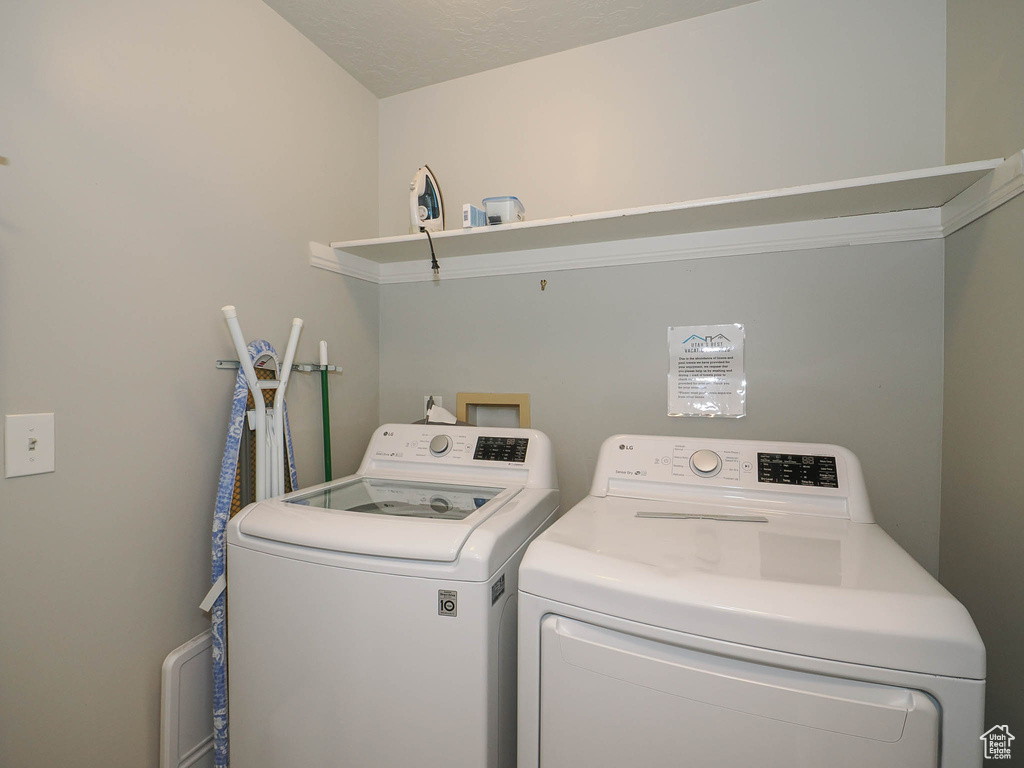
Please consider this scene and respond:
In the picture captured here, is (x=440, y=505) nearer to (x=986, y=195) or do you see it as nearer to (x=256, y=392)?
(x=256, y=392)

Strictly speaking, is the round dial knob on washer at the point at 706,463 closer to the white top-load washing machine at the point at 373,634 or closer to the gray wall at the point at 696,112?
the white top-load washing machine at the point at 373,634

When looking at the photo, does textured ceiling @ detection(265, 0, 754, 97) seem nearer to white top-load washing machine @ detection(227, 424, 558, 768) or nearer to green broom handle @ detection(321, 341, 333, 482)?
green broom handle @ detection(321, 341, 333, 482)

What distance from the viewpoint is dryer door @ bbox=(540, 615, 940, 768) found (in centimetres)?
71

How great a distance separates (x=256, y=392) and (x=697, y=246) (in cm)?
152

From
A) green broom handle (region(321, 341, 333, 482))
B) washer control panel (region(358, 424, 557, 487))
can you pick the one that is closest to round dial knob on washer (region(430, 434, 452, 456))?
washer control panel (region(358, 424, 557, 487))

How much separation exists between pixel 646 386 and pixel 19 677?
1.82 m

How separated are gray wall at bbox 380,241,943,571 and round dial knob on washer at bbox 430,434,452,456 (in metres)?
0.42

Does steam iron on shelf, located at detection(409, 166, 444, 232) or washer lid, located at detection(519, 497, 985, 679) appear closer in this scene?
washer lid, located at detection(519, 497, 985, 679)

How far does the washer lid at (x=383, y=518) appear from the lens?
3.36 feet

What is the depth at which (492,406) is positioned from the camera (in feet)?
6.82

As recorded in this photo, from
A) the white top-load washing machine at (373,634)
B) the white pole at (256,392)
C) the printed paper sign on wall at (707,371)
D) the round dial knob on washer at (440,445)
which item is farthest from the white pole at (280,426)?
the printed paper sign on wall at (707,371)

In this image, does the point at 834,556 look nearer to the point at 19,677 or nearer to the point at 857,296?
the point at 857,296

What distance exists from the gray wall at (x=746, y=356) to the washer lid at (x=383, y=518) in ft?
2.05

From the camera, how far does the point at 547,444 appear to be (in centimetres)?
158
